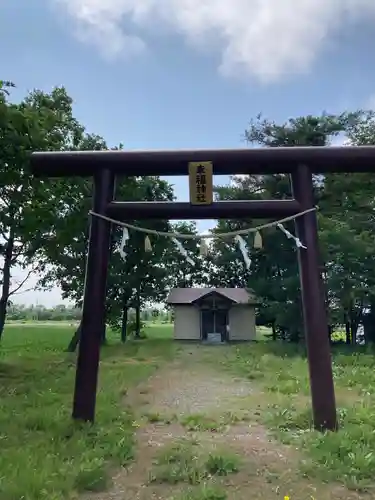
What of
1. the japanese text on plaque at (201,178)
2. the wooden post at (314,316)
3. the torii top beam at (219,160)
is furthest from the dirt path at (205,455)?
the torii top beam at (219,160)

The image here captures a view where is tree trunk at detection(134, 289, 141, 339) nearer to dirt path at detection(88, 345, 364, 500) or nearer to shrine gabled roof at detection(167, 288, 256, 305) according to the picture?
shrine gabled roof at detection(167, 288, 256, 305)

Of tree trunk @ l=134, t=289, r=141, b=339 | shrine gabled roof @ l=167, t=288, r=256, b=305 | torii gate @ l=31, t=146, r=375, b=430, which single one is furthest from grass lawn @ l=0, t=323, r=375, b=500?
tree trunk @ l=134, t=289, r=141, b=339

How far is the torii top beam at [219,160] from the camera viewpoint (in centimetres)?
560

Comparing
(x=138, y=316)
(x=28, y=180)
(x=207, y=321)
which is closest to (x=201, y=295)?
(x=207, y=321)

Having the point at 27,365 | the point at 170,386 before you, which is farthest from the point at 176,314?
the point at 170,386

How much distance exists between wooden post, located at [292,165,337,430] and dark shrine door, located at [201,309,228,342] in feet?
53.6

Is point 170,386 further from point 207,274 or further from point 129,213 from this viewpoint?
point 207,274

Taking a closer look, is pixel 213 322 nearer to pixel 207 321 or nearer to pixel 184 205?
pixel 207 321

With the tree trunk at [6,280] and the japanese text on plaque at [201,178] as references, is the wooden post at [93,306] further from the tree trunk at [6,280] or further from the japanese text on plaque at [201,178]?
the tree trunk at [6,280]

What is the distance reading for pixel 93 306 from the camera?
5.47m

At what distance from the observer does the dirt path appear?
144 inches

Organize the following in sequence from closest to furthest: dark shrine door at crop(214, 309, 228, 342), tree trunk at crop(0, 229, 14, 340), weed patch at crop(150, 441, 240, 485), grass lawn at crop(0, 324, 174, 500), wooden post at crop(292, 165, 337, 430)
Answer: grass lawn at crop(0, 324, 174, 500), weed patch at crop(150, 441, 240, 485), wooden post at crop(292, 165, 337, 430), tree trunk at crop(0, 229, 14, 340), dark shrine door at crop(214, 309, 228, 342)

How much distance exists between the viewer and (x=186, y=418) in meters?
6.11

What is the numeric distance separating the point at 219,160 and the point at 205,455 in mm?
3379
